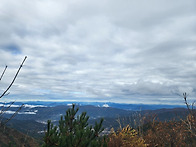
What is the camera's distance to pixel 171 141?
27.1 ft

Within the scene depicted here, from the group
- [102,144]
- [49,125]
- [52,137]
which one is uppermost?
[49,125]

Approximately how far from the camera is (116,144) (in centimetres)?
679

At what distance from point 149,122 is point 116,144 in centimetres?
614

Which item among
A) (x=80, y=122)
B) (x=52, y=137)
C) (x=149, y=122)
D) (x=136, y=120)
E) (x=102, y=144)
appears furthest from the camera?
(x=149, y=122)

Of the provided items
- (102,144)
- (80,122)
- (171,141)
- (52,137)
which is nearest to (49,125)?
(52,137)

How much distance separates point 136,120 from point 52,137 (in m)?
5.95

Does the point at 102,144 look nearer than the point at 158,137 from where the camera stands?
Yes

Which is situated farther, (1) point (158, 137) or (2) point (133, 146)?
(1) point (158, 137)

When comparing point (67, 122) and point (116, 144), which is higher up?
point (67, 122)

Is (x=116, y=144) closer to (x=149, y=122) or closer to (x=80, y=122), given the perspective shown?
(x=80, y=122)

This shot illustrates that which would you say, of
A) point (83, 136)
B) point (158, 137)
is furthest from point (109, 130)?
point (83, 136)

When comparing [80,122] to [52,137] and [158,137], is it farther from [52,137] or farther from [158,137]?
[158,137]

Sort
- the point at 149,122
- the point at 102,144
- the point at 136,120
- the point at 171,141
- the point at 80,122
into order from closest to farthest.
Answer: the point at 102,144
the point at 80,122
the point at 171,141
the point at 136,120
the point at 149,122

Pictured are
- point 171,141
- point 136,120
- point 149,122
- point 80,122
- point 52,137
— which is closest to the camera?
point 52,137
